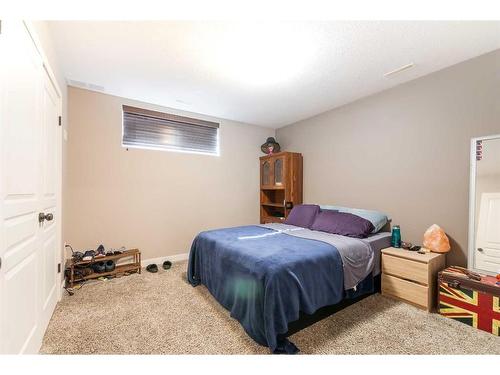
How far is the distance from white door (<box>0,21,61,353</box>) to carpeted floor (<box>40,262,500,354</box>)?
0.27 metres

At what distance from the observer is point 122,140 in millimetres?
3035

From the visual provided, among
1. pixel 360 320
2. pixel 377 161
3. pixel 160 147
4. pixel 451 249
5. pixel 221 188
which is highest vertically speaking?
pixel 160 147

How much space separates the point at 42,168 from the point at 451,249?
3.80m

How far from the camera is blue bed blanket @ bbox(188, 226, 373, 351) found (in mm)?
1477

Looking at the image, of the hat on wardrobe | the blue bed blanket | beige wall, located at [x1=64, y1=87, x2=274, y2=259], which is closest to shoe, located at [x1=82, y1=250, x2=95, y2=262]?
beige wall, located at [x1=64, y1=87, x2=274, y2=259]

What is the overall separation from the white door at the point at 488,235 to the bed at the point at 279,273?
76 cm

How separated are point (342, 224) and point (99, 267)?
3.09m

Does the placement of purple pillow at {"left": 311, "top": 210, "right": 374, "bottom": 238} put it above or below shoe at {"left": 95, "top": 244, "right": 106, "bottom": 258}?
above

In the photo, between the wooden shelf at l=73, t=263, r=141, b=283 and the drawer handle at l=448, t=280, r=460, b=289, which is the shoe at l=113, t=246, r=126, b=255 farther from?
the drawer handle at l=448, t=280, r=460, b=289

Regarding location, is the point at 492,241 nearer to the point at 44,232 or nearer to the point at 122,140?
the point at 44,232

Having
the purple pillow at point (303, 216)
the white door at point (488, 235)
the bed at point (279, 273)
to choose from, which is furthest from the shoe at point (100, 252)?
the white door at point (488, 235)

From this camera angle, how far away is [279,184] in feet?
12.8

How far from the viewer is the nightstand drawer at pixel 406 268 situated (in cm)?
200

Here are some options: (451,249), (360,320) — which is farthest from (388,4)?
(451,249)
